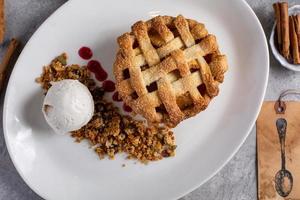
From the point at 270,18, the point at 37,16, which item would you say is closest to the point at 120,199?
the point at 37,16

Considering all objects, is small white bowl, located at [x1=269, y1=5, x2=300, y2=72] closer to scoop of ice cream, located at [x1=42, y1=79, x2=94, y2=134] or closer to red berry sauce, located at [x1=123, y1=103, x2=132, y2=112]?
red berry sauce, located at [x1=123, y1=103, x2=132, y2=112]

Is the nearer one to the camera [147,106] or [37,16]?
[147,106]

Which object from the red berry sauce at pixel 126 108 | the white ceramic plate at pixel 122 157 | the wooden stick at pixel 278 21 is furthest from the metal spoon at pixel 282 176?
the red berry sauce at pixel 126 108

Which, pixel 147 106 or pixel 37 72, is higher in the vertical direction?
pixel 37 72

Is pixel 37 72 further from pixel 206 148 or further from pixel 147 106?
pixel 206 148

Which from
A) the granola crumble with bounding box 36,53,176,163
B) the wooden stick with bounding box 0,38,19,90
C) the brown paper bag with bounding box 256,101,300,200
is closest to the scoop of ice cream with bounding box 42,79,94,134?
the granola crumble with bounding box 36,53,176,163

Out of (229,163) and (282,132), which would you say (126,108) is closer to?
(229,163)

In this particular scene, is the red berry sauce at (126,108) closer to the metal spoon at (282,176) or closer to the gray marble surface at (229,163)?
the gray marble surface at (229,163)
